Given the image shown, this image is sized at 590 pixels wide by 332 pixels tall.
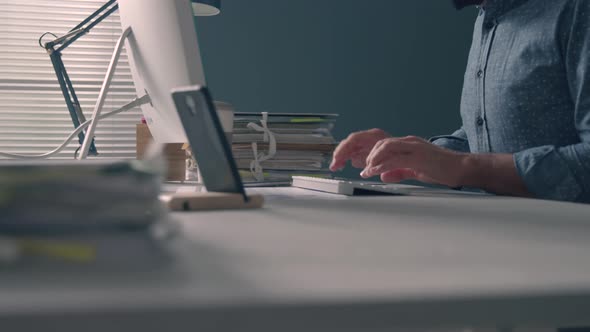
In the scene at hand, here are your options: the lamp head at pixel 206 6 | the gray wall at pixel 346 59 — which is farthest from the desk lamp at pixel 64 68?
the gray wall at pixel 346 59

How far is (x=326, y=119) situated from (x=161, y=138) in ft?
1.54

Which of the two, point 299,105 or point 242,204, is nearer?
→ point 242,204

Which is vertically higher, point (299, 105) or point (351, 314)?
point (299, 105)

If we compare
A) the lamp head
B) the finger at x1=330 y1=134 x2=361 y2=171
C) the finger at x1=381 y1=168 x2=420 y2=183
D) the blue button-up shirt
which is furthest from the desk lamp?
the blue button-up shirt

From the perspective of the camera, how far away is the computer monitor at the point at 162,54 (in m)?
0.93


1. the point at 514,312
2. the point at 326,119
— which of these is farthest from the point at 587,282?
the point at 326,119

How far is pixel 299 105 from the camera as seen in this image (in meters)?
2.72

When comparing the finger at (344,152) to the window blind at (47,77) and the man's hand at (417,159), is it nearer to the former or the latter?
the man's hand at (417,159)

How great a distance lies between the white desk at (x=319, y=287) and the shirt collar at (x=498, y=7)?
107cm

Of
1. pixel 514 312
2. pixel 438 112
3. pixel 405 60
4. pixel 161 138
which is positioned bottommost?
pixel 514 312

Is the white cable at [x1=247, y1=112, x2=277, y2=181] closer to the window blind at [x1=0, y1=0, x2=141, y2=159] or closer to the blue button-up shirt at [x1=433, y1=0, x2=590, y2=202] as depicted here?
the blue button-up shirt at [x1=433, y1=0, x2=590, y2=202]

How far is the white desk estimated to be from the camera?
0.25 m

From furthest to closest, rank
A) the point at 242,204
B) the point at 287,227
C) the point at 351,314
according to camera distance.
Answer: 1. the point at 242,204
2. the point at 287,227
3. the point at 351,314

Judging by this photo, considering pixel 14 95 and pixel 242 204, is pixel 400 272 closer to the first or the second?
pixel 242 204
